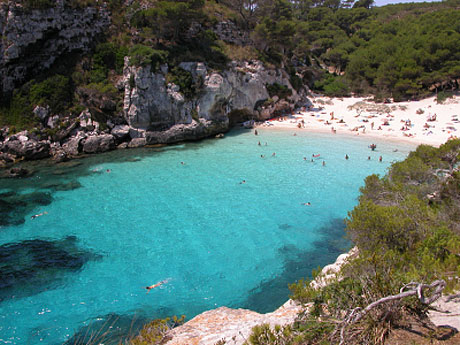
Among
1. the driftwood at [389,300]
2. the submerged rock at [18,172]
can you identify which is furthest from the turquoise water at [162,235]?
the driftwood at [389,300]

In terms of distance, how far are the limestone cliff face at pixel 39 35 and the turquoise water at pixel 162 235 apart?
1171 centimetres

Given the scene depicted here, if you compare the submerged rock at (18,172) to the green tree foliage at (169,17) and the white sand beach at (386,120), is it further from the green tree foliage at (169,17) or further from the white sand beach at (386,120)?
the white sand beach at (386,120)

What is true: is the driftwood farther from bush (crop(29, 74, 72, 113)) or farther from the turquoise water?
bush (crop(29, 74, 72, 113))

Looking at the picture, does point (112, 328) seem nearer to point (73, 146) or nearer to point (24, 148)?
point (73, 146)

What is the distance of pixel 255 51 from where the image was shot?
35125mm

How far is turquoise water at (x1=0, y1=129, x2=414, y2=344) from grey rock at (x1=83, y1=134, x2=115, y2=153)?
2.00 m

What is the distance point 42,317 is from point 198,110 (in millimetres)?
23088

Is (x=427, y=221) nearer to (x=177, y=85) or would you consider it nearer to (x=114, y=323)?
(x=114, y=323)

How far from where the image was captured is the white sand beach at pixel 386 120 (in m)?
27.5

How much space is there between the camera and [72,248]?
12484 millimetres

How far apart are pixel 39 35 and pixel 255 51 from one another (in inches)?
883

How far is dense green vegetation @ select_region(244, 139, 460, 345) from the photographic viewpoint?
4.13 meters

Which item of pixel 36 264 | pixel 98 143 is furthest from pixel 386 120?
pixel 36 264

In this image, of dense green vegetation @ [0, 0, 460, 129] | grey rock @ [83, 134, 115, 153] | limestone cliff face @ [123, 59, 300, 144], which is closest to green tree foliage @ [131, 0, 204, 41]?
dense green vegetation @ [0, 0, 460, 129]
